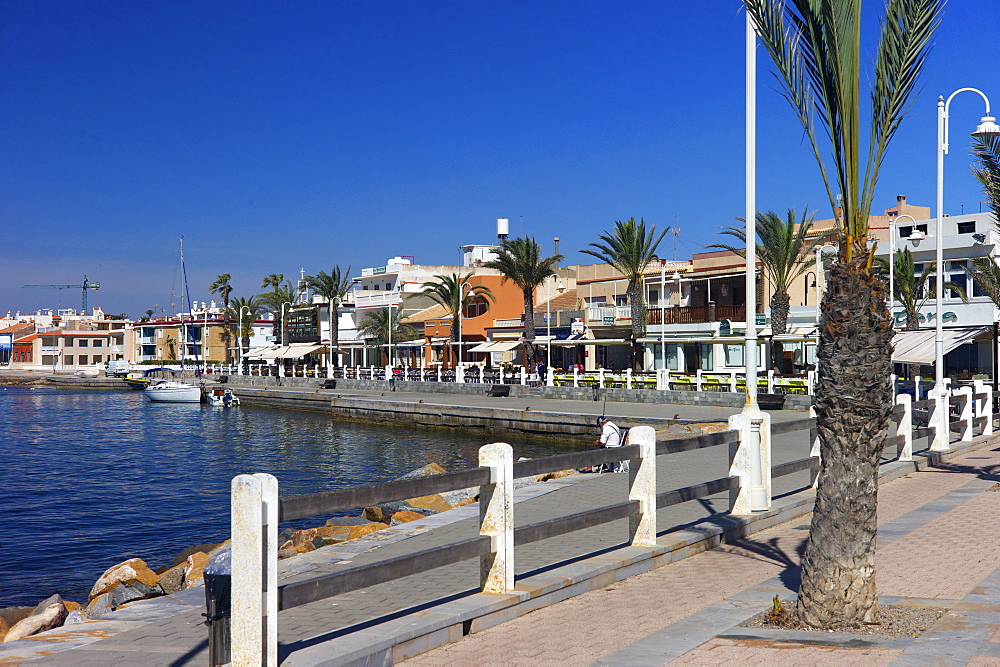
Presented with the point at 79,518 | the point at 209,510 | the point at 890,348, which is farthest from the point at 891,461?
the point at 79,518

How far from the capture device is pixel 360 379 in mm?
63000

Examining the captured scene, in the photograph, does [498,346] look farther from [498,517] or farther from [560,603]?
[498,517]

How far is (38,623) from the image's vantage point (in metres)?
8.39

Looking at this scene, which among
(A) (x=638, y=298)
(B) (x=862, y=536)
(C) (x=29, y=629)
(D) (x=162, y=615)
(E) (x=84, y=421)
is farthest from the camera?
(E) (x=84, y=421)

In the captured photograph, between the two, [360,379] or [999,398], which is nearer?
[999,398]

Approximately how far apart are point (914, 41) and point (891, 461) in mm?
9697

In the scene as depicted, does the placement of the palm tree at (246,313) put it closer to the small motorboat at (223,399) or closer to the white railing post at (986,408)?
the small motorboat at (223,399)

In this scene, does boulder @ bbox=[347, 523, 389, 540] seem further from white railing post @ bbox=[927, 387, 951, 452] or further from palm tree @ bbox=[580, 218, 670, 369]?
palm tree @ bbox=[580, 218, 670, 369]

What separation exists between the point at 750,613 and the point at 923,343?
24.8 meters

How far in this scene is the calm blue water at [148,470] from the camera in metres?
16.2

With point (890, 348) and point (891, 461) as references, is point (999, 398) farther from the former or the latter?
point (890, 348)

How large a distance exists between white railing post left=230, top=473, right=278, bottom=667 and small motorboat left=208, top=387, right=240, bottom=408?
197ft

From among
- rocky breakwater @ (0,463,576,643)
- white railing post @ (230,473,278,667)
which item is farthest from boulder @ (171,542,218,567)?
white railing post @ (230,473,278,667)

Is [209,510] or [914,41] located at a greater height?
[914,41]
